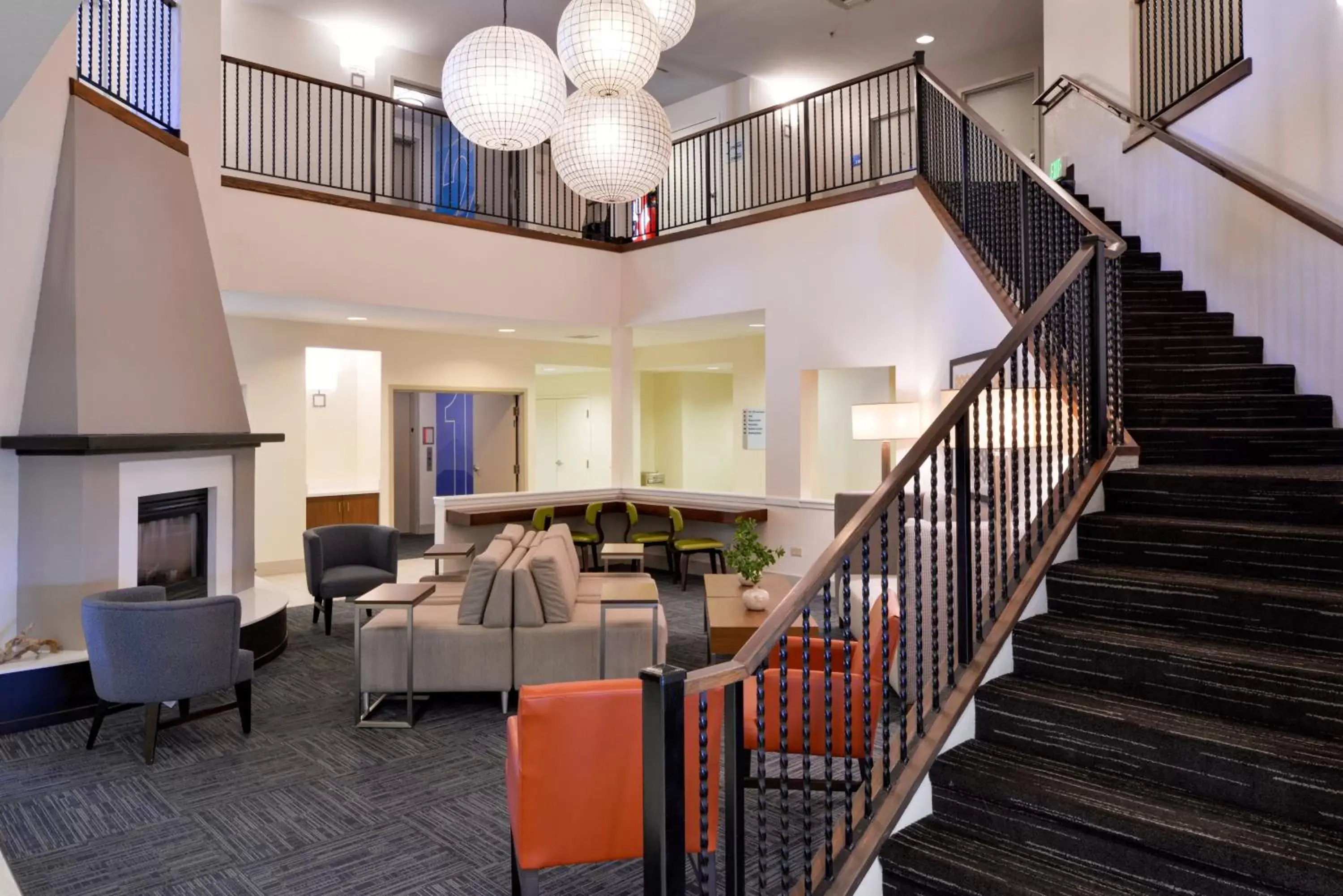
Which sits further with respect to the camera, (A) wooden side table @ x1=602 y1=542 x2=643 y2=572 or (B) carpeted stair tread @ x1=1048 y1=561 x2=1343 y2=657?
(A) wooden side table @ x1=602 y1=542 x2=643 y2=572

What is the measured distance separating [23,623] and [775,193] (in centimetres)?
865

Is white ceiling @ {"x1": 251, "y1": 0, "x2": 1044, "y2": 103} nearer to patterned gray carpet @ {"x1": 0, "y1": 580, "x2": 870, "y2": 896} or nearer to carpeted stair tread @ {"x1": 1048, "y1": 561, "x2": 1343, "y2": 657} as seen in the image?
patterned gray carpet @ {"x1": 0, "y1": 580, "x2": 870, "y2": 896}

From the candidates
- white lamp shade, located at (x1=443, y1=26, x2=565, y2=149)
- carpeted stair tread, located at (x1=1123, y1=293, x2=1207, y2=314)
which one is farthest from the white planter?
white lamp shade, located at (x1=443, y1=26, x2=565, y2=149)

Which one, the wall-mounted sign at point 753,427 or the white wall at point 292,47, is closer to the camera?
the white wall at point 292,47

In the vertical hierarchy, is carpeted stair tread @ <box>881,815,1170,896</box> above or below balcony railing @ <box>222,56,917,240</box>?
below

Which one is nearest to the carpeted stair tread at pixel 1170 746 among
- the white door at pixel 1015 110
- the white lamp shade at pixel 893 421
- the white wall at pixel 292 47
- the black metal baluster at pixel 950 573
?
the black metal baluster at pixel 950 573

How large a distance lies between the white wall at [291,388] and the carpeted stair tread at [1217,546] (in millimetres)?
7725

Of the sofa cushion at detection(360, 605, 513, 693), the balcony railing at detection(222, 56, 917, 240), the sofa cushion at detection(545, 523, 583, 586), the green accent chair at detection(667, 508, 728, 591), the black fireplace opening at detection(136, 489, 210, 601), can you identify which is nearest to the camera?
the sofa cushion at detection(360, 605, 513, 693)

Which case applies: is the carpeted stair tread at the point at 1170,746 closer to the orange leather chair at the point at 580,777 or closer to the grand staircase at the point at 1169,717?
the grand staircase at the point at 1169,717

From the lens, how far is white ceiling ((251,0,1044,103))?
867 cm

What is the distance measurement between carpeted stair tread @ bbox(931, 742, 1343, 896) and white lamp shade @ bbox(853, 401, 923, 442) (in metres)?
3.95

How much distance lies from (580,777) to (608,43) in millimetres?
2719

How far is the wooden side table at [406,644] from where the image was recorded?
4344 mm

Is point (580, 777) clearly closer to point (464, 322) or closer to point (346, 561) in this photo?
point (346, 561)
